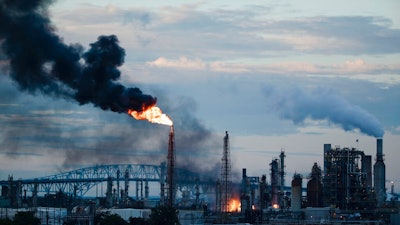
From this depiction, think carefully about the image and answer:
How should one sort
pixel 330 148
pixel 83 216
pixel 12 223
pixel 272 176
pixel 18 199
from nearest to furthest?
pixel 12 223 < pixel 83 216 < pixel 330 148 < pixel 272 176 < pixel 18 199

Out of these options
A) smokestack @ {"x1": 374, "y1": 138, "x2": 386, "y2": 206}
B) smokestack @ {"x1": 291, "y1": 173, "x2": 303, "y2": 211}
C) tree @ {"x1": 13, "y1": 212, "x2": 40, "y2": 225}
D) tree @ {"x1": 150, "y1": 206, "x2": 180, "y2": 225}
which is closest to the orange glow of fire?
smokestack @ {"x1": 291, "y1": 173, "x2": 303, "y2": 211}

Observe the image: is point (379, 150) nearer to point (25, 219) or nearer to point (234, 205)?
point (234, 205)

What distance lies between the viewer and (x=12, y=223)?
3957 inches

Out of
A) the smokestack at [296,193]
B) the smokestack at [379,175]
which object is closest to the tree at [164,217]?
the smokestack at [296,193]

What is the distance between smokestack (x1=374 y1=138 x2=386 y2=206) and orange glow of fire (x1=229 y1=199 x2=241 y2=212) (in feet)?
76.6

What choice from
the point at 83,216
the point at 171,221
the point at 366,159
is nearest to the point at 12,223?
the point at 171,221

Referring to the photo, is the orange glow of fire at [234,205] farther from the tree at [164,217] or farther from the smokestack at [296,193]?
the tree at [164,217]

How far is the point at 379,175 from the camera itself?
497ft

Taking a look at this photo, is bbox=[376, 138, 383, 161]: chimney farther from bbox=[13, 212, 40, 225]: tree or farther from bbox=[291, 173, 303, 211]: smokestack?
bbox=[13, 212, 40, 225]: tree

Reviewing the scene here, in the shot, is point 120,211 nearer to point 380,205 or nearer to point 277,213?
point 277,213

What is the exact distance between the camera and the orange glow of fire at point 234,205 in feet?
536

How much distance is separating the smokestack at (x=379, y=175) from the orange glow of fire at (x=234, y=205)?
23333 millimetres

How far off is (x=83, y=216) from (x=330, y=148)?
36.9 m

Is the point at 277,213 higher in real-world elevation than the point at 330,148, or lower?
lower
